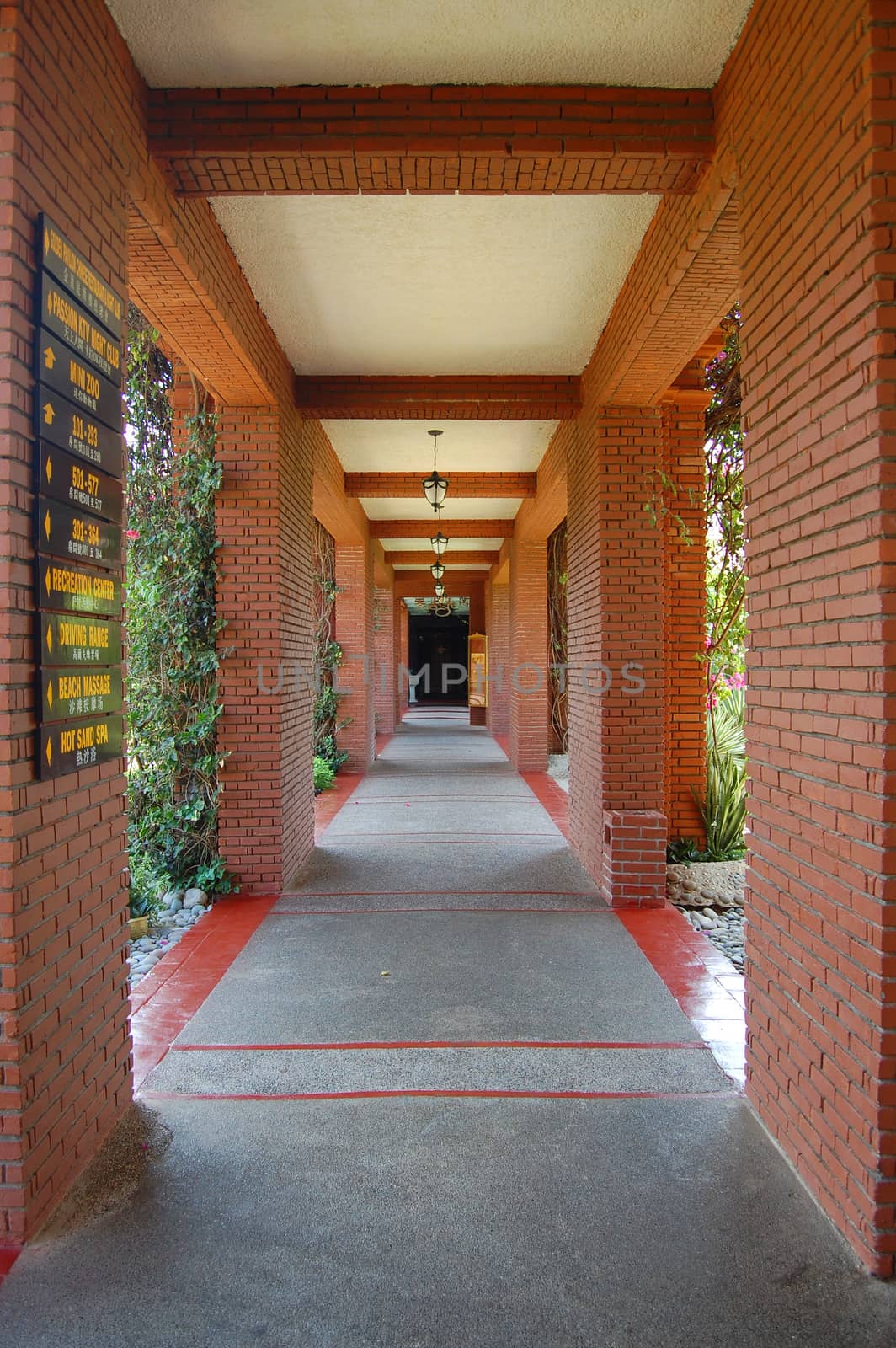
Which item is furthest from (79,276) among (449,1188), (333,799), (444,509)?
(444,509)

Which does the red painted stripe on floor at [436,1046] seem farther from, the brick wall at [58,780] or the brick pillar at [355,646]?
the brick pillar at [355,646]

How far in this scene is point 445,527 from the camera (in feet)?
35.8

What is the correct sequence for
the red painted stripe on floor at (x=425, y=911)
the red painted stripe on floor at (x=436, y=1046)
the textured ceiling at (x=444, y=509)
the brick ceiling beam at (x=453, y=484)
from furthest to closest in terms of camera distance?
the textured ceiling at (x=444, y=509) → the brick ceiling beam at (x=453, y=484) → the red painted stripe on floor at (x=425, y=911) → the red painted stripe on floor at (x=436, y=1046)

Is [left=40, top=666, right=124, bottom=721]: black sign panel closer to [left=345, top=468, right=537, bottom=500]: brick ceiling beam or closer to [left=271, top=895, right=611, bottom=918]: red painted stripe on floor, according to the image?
[left=271, top=895, right=611, bottom=918]: red painted stripe on floor

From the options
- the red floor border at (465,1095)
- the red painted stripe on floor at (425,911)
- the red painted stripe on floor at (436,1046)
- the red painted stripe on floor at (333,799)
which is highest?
the red floor border at (465,1095)

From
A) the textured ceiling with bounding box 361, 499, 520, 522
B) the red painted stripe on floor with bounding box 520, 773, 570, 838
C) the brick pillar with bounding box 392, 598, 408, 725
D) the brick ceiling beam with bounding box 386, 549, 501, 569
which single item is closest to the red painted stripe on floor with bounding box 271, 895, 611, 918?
the red painted stripe on floor with bounding box 520, 773, 570, 838

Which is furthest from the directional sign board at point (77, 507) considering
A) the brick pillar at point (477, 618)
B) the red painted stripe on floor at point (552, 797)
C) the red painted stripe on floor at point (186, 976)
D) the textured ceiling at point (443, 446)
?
the brick pillar at point (477, 618)

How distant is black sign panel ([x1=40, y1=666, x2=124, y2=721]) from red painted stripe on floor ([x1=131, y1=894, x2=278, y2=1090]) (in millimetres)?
1314

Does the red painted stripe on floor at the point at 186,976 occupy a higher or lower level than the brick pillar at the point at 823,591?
lower

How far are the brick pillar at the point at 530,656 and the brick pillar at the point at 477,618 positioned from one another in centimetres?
678

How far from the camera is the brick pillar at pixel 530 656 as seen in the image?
33.2ft

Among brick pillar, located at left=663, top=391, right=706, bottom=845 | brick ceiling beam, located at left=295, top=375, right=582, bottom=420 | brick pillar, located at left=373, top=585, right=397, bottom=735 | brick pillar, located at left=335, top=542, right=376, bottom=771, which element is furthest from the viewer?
brick pillar, located at left=373, top=585, right=397, bottom=735

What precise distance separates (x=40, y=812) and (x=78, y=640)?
0.47 meters

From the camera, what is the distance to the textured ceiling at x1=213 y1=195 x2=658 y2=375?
130 inches
